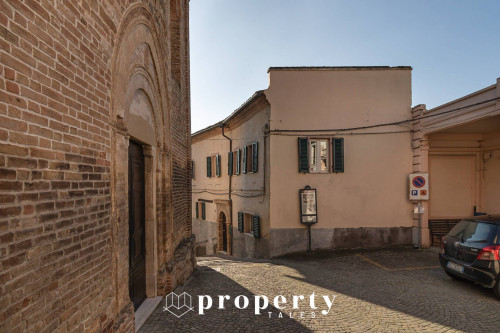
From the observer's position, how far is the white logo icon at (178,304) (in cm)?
498

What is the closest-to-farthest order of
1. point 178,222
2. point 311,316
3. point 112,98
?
point 112,98 → point 311,316 → point 178,222

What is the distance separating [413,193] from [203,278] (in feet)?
26.8

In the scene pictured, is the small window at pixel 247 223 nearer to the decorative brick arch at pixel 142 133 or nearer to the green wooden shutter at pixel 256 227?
the green wooden shutter at pixel 256 227

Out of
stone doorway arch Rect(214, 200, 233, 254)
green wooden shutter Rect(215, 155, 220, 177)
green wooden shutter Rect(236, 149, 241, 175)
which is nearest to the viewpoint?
green wooden shutter Rect(236, 149, 241, 175)

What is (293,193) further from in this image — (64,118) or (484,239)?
(64,118)

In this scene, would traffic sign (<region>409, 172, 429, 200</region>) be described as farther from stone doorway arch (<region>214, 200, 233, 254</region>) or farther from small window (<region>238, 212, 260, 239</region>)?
stone doorway arch (<region>214, 200, 233, 254</region>)

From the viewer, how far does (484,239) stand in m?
5.81

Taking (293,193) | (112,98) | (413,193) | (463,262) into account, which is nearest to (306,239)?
(293,193)

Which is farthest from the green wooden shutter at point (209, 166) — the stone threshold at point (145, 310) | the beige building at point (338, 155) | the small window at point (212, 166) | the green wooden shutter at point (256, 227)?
the stone threshold at point (145, 310)

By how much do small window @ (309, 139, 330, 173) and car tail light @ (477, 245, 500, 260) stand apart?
5704mm


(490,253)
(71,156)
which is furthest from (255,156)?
(71,156)

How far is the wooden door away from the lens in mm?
4613

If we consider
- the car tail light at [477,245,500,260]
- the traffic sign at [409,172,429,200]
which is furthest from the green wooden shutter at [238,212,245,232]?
the car tail light at [477,245,500,260]

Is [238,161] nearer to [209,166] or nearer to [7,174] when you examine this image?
[209,166]
